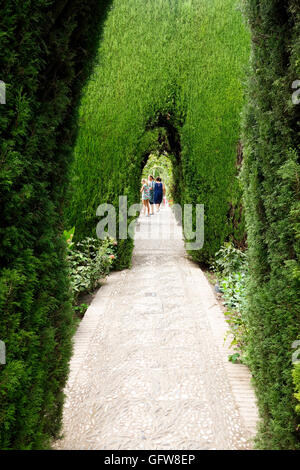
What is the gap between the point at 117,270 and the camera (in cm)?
735

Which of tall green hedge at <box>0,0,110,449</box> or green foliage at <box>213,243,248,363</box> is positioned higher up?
tall green hedge at <box>0,0,110,449</box>

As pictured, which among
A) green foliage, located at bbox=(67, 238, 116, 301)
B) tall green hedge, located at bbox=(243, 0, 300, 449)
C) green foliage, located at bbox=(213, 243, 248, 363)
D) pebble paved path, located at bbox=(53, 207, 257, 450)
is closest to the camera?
tall green hedge, located at bbox=(243, 0, 300, 449)

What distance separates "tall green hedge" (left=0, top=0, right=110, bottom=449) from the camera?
157cm

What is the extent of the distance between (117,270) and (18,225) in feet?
18.6

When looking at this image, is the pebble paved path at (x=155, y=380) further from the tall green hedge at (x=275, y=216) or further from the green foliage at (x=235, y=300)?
the tall green hedge at (x=275, y=216)

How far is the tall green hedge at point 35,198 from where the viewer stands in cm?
157

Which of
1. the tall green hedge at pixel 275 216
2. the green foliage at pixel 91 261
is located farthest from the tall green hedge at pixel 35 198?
the green foliage at pixel 91 261

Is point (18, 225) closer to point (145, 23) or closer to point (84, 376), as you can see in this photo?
point (84, 376)

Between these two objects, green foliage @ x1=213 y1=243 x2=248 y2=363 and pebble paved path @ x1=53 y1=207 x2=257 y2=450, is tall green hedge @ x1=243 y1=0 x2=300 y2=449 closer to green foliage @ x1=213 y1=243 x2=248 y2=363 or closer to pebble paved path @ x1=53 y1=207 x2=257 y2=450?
pebble paved path @ x1=53 y1=207 x2=257 y2=450

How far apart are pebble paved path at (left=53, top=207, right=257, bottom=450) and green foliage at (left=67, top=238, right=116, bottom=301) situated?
0.44 metres

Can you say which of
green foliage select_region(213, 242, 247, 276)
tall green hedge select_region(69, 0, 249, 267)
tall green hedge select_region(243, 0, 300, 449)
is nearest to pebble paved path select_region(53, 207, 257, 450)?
tall green hedge select_region(243, 0, 300, 449)

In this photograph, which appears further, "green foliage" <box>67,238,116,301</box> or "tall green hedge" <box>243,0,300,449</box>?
"green foliage" <box>67,238,116,301</box>

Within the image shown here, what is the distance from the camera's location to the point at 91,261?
6.41m
